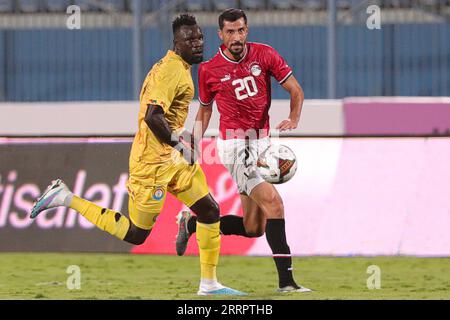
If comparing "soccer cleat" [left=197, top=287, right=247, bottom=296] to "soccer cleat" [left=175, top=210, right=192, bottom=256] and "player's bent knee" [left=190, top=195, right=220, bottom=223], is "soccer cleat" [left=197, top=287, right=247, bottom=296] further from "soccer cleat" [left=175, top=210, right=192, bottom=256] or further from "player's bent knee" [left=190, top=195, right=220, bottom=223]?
"soccer cleat" [left=175, top=210, right=192, bottom=256]

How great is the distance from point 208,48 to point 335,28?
6.12 ft

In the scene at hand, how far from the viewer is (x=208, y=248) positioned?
407 inches

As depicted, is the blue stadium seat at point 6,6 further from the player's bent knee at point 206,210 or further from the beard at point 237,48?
the player's bent knee at point 206,210

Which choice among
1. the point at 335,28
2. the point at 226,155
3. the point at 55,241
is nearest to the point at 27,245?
the point at 55,241

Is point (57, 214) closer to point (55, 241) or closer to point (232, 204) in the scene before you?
point (55, 241)

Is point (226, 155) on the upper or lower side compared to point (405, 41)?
lower

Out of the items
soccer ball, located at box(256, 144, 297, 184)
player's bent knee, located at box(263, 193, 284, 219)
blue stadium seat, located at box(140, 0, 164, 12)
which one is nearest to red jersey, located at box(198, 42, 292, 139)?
soccer ball, located at box(256, 144, 297, 184)

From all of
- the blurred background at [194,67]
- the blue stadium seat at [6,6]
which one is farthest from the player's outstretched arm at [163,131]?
the blue stadium seat at [6,6]

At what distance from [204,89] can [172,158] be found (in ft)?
2.93

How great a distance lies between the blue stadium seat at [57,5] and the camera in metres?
17.3

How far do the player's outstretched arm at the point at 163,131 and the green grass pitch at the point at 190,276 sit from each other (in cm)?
115

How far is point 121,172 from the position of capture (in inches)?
547

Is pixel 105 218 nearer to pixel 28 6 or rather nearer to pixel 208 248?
pixel 208 248

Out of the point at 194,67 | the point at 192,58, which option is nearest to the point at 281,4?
the point at 194,67
